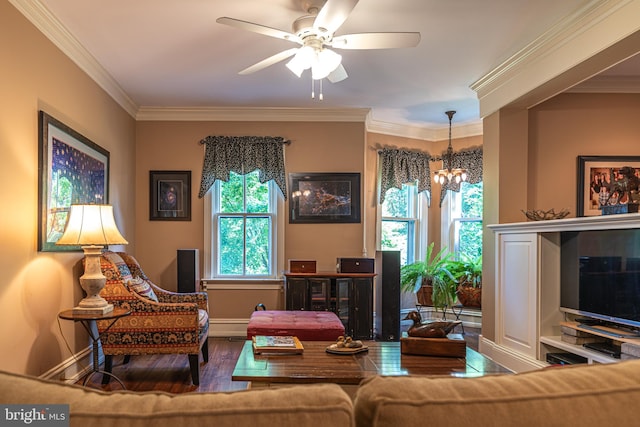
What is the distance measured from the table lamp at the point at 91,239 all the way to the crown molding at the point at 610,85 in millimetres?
3972

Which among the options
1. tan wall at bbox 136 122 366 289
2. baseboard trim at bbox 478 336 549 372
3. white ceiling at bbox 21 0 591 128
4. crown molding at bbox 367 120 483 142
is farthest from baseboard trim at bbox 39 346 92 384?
crown molding at bbox 367 120 483 142

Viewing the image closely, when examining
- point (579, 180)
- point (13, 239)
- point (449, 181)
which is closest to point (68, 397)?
point (13, 239)

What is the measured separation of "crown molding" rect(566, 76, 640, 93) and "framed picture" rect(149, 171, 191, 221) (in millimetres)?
4071

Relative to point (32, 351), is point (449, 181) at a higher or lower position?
higher

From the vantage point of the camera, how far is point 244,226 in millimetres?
5137

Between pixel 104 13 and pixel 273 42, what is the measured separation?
115 centimetres

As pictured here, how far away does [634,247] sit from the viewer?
2.59m

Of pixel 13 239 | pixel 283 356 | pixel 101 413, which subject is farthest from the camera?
pixel 13 239

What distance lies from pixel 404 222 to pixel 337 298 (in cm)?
179

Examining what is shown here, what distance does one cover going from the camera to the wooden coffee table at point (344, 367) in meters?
1.96

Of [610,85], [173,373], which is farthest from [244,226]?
[610,85]

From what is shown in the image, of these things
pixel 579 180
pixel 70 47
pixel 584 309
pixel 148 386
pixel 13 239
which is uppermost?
pixel 70 47

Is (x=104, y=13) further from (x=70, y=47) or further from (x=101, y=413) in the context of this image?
(x=101, y=413)

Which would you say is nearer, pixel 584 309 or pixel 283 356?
pixel 283 356
